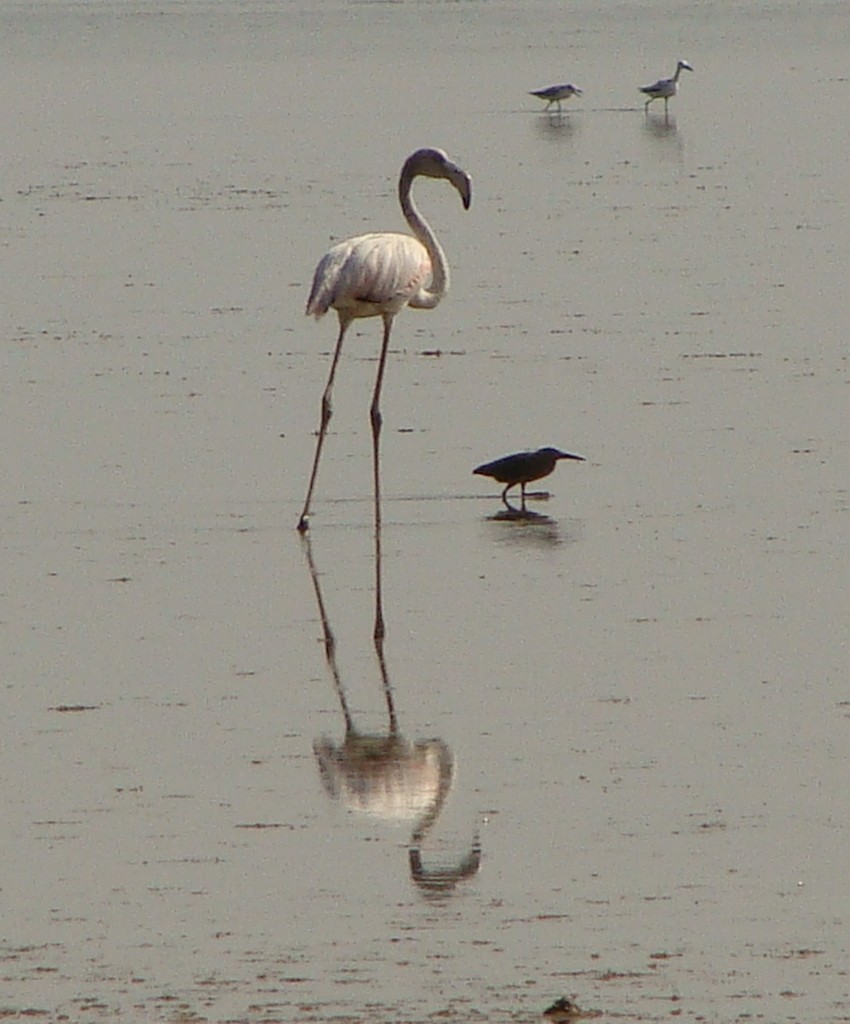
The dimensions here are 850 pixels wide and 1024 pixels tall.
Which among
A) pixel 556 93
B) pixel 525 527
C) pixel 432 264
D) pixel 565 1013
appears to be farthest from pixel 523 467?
pixel 556 93

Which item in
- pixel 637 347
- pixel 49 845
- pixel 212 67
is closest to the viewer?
pixel 49 845

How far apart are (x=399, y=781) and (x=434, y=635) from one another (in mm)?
2039

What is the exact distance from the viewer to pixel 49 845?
7258 millimetres

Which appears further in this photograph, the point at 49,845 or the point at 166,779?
the point at 166,779

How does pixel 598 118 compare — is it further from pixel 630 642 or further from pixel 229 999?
pixel 229 999

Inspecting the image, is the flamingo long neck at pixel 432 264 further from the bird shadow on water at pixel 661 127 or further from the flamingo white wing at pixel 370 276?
the bird shadow on water at pixel 661 127

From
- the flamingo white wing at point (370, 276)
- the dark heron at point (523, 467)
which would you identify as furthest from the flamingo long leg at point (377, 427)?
the dark heron at point (523, 467)

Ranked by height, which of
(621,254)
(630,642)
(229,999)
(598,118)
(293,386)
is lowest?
(229,999)

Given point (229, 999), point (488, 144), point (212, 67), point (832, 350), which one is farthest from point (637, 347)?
point (212, 67)

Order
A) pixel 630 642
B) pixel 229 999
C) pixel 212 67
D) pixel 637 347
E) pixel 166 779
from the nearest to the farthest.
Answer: pixel 229 999, pixel 166 779, pixel 630 642, pixel 637 347, pixel 212 67

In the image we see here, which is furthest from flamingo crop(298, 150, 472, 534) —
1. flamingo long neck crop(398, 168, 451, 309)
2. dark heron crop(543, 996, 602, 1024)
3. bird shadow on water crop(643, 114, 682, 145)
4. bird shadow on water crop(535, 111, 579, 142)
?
bird shadow on water crop(535, 111, 579, 142)

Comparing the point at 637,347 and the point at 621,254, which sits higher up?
the point at 621,254

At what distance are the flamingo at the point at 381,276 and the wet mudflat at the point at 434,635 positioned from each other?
22.3 inches

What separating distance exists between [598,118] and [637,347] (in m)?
28.9
